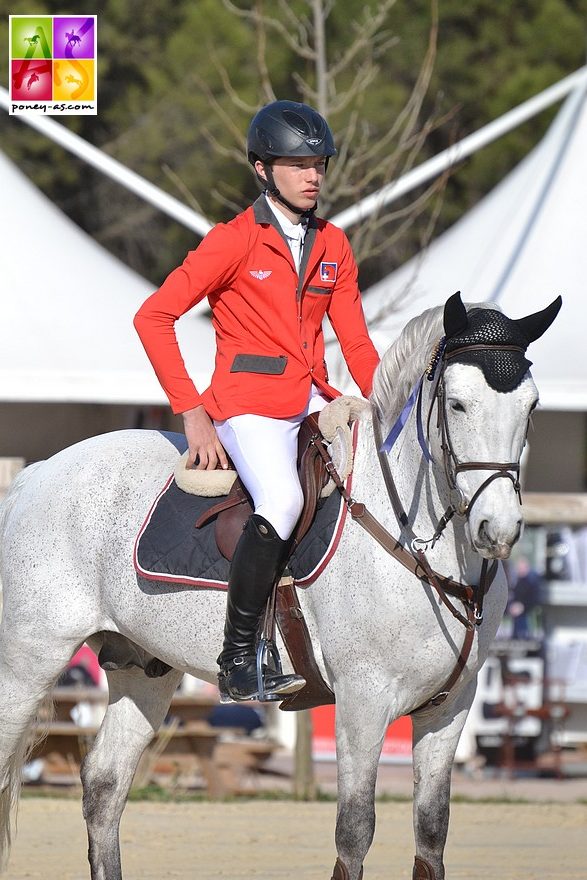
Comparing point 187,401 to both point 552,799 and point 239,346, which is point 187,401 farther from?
point 552,799

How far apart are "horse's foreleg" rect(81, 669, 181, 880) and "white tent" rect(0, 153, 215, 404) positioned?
520 centimetres

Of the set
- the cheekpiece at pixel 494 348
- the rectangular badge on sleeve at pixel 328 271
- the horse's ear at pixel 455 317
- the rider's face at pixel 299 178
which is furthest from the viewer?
the rectangular badge on sleeve at pixel 328 271

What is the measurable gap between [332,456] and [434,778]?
1.16 meters

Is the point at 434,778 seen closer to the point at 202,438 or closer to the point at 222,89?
the point at 202,438

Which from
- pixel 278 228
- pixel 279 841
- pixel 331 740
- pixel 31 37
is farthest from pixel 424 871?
pixel 331 740

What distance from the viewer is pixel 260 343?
504 cm

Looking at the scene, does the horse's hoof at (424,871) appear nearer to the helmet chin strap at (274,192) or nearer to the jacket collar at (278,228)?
the jacket collar at (278,228)

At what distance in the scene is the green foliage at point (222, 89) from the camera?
72.5ft

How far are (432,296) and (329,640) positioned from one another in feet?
28.4

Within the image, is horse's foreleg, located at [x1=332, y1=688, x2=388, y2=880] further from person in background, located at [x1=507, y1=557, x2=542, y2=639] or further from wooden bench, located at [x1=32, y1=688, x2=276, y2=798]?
person in background, located at [x1=507, y1=557, x2=542, y2=639]

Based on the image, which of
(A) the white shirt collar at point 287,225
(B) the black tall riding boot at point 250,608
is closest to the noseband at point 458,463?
(B) the black tall riding boot at point 250,608

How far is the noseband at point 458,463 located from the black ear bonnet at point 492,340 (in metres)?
0.01

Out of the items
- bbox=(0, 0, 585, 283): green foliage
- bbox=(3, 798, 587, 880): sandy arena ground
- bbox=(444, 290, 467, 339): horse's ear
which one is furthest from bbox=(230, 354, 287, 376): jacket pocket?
bbox=(0, 0, 585, 283): green foliage

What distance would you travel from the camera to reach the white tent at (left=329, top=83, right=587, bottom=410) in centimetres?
1208
